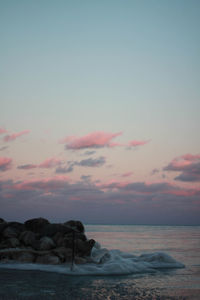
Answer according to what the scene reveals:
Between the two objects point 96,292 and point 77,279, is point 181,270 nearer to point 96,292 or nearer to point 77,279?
point 77,279

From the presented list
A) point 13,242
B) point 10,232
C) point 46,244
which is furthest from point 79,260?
point 10,232

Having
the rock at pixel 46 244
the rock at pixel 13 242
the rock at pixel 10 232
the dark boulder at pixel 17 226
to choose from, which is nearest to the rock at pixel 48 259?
the rock at pixel 46 244

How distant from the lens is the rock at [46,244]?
74.0 ft

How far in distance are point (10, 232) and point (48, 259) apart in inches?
216

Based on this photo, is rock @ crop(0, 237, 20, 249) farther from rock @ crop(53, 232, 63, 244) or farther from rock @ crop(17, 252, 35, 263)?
rock @ crop(53, 232, 63, 244)

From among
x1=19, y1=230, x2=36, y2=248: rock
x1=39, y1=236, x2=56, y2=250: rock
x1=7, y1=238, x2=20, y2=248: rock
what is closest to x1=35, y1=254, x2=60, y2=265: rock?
x1=39, y1=236, x2=56, y2=250: rock

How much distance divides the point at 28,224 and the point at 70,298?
53.4 feet

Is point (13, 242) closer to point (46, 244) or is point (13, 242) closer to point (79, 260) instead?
point (46, 244)

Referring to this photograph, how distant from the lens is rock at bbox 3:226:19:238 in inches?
960

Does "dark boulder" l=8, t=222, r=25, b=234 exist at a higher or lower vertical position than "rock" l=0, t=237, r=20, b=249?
higher

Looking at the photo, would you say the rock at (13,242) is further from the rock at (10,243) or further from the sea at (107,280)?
the sea at (107,280)

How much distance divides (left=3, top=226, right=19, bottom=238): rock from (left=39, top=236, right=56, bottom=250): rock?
2728 mm

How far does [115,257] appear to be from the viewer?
2162 centimetres

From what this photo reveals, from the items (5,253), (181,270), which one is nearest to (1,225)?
(5,253)
